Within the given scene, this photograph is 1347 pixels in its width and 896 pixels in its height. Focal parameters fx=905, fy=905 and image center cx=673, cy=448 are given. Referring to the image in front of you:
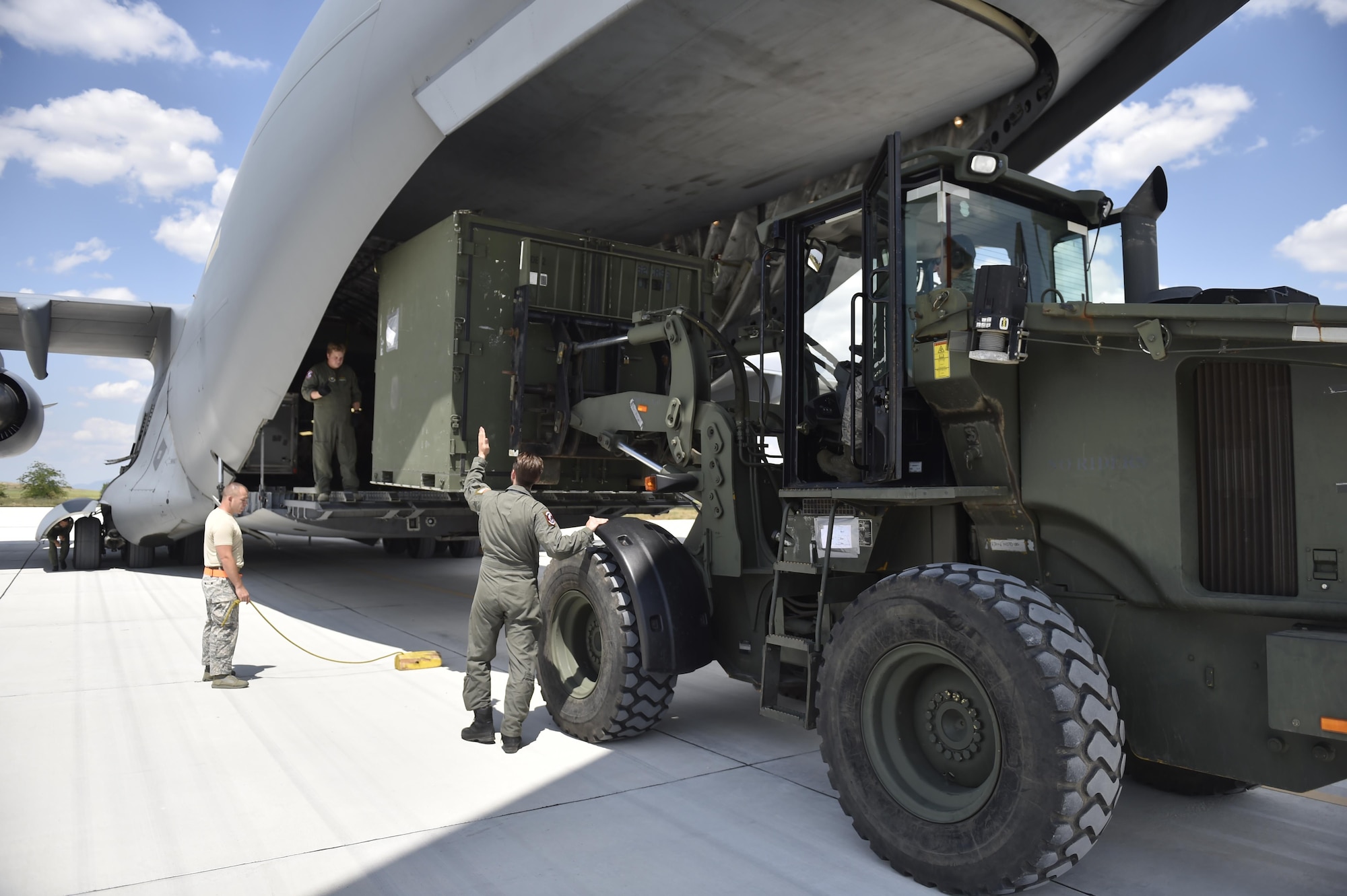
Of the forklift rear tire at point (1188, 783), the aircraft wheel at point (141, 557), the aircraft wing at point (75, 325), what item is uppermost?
the aircraft wing at point (75, 325)

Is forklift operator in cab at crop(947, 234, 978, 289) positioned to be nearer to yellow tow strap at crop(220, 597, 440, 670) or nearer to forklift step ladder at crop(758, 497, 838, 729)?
forklift step ladder at crop(758, 497, 838, 729)

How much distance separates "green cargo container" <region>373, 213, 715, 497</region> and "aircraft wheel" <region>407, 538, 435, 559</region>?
26.0 feet

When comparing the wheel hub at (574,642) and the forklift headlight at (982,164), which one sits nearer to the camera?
the forklift headlight at (982,164)

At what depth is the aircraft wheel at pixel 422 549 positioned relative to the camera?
52.9ft

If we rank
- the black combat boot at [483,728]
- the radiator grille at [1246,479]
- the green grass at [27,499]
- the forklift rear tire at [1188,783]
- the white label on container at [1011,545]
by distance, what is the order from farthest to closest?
1. the green grass at [27,499]
2. the black combat boot at [483,728]
3. the forklift rear tire at [1188,783]
4. the white label on container at [1011,545]
5. the radiator grille at [1246,479]

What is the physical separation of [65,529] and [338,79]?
1021cm

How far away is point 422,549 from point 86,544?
17.0 ft

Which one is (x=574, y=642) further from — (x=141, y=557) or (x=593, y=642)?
(x=141, y=557)

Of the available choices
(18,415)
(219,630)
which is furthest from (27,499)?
(219,630)

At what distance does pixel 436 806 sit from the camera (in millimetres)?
4273

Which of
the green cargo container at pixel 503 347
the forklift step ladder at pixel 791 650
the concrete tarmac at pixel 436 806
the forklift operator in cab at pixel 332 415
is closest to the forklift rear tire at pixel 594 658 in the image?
the concrete tarmac at pixel 436 806

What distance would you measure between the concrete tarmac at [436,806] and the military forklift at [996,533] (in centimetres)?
38

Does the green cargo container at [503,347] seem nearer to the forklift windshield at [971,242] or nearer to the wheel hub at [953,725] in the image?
the forklift windshield at [971,242]

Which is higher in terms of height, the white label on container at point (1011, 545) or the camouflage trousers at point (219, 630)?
the white label on container at point (1011, 545)
